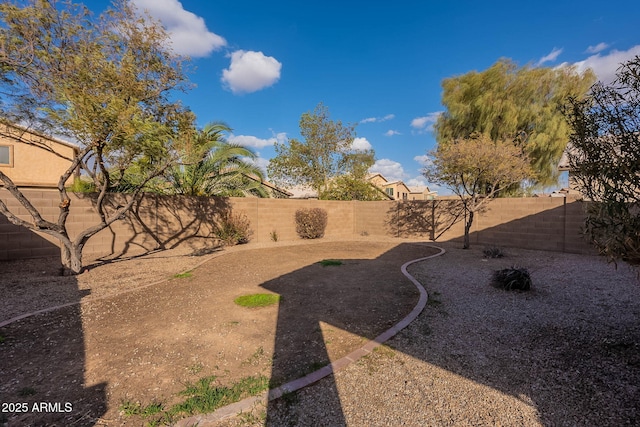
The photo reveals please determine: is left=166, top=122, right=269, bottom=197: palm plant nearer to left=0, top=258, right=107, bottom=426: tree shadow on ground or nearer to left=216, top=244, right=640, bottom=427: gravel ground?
left=0, top=258, right=107, bottom=426: tree shadow on ground

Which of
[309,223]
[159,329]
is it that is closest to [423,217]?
[309,223]

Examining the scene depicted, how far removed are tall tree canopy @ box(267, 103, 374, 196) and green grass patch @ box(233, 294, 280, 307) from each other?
663 inches

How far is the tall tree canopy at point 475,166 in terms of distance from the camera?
33.7 feet

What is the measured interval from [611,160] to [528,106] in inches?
750

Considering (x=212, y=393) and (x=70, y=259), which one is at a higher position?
(x=70, y=259)

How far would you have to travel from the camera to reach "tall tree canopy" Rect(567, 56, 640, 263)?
270 centimetres

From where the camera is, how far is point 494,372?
10.1ft

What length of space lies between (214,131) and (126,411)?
14.2 metres

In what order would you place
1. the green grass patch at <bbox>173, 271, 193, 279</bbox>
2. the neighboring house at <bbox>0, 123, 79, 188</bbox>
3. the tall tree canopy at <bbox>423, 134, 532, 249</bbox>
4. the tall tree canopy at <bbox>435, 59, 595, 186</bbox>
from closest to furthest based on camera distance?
the green grass patch at <bbox>173, 271, 193, 279</bbox> → the tall tree canopy at <bbox>423, 134, 532, 249</bbox> → the neighboring house at <bbox>0, 123, 79, 188</bbox> → the tall tree canopy at <bbox>435, 59, 595, 186</bbox>

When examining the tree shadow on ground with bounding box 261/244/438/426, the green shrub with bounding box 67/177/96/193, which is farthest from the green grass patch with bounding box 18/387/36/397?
the green shrub with bounding box 67/177/96/193

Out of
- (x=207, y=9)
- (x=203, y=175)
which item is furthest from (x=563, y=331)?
(x=207, y=9)

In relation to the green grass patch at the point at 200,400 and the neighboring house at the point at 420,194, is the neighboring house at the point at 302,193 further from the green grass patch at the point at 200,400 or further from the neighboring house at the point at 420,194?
the green grass patch at the point at 200,400

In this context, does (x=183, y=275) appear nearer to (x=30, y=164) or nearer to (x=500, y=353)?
(x=500, y=353)

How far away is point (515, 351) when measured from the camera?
138 inches
